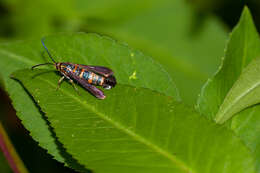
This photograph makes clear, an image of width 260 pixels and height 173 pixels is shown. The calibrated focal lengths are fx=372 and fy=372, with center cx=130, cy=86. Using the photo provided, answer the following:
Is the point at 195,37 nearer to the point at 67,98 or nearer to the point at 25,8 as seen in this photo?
the point at 25,8

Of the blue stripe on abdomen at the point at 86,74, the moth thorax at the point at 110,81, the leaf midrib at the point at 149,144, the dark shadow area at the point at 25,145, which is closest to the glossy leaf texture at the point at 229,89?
the leaf midrib at the point at 149,144

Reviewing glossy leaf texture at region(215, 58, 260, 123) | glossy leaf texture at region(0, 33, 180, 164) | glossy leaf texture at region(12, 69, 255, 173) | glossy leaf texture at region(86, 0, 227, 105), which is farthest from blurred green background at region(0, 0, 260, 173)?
glossy leaf texture at region(12, 69, 255, 173)

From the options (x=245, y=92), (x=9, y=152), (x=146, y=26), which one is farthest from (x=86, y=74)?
(x=146, y=26)

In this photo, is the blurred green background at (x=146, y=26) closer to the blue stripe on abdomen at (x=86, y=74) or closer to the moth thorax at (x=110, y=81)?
the blue stripe on abdomen at (x=86, y=74)

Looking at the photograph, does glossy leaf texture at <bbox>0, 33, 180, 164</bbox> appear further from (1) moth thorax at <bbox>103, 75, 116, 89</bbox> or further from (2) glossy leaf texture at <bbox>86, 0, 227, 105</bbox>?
(2) glossy leaf texture at <bbox>86, 0, 227, 105</bbox>

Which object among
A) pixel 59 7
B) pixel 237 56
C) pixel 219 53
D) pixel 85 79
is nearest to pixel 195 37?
pixel 219 53

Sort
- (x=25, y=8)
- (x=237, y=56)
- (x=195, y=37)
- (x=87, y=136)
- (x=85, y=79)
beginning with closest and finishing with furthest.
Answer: (x=87, y=136) → (x=237, y=56) → (x=85, y=79) → (x=25, y=8) → (x=195, y=37)

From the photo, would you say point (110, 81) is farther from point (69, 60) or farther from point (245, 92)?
point (245, 92)
